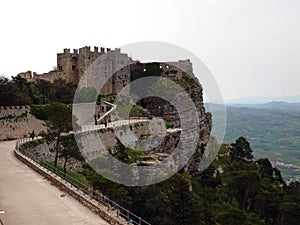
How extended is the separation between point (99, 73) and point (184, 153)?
18.6m

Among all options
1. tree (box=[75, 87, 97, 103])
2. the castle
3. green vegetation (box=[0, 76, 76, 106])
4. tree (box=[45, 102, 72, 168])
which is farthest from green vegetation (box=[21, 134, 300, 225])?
the castle

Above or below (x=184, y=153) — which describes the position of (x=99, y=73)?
above

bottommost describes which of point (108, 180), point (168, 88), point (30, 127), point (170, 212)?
point (170, 212)

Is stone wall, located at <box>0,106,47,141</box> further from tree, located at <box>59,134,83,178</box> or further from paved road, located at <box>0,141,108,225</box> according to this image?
paved road, located at <box>0,141,108,225</box>

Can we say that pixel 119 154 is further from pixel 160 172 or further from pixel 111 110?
pixel 111 110

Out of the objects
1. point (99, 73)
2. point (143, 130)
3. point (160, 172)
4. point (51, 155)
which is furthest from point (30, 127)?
point (99, 73)

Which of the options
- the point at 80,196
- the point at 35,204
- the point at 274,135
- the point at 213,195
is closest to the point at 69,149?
the point at 80,196

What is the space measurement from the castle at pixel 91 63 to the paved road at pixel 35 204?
3098cm

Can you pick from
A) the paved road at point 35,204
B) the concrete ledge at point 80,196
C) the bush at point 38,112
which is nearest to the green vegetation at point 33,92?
the bush at point 38,112

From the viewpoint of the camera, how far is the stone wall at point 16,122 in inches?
1236

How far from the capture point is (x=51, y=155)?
2662 centimetres

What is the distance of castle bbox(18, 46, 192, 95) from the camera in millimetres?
48625

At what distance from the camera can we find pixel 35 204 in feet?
45.0

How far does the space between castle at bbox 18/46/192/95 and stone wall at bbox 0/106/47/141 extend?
14.3 meters
